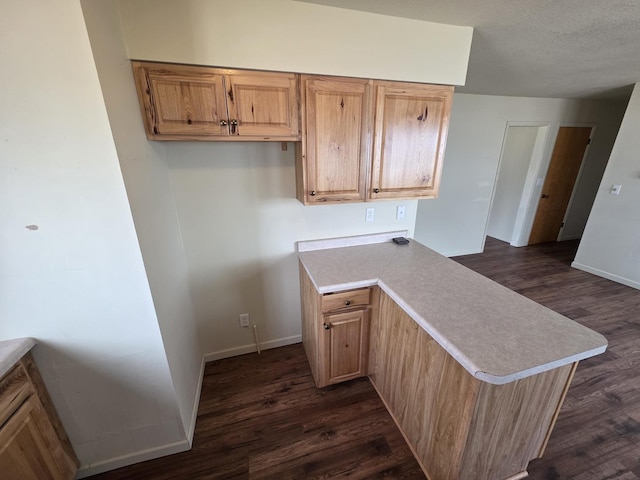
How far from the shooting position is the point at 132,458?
56.3 inches

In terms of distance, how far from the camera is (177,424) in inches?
57.4

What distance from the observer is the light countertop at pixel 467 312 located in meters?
0.96

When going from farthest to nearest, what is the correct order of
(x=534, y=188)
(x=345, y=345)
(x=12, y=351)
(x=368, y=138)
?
1. (x=534, y=188)
2. (x=345, y=345)
3. (x=368, y=138)
4. (x=12, y=351)

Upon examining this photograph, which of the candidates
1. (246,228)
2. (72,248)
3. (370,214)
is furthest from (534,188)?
(72,248)

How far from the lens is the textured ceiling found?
1346mm

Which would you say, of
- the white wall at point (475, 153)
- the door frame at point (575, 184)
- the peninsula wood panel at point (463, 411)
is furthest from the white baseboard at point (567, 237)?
the peninsula wood panel at point (463, 411)

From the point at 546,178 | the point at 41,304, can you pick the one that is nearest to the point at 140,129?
the point at 41,304

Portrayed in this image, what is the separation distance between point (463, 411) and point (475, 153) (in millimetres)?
3659

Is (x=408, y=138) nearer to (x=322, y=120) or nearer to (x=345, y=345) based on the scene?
(x=322, y=120)

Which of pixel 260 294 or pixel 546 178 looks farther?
pixel 546 178

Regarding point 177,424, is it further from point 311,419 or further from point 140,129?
point 140,129

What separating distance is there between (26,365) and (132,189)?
2.90 ft

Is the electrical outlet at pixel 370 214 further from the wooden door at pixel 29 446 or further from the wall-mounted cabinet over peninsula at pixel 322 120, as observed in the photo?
the wooden door at pixel 29 446

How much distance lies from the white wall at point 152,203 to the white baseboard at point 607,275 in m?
5.03
